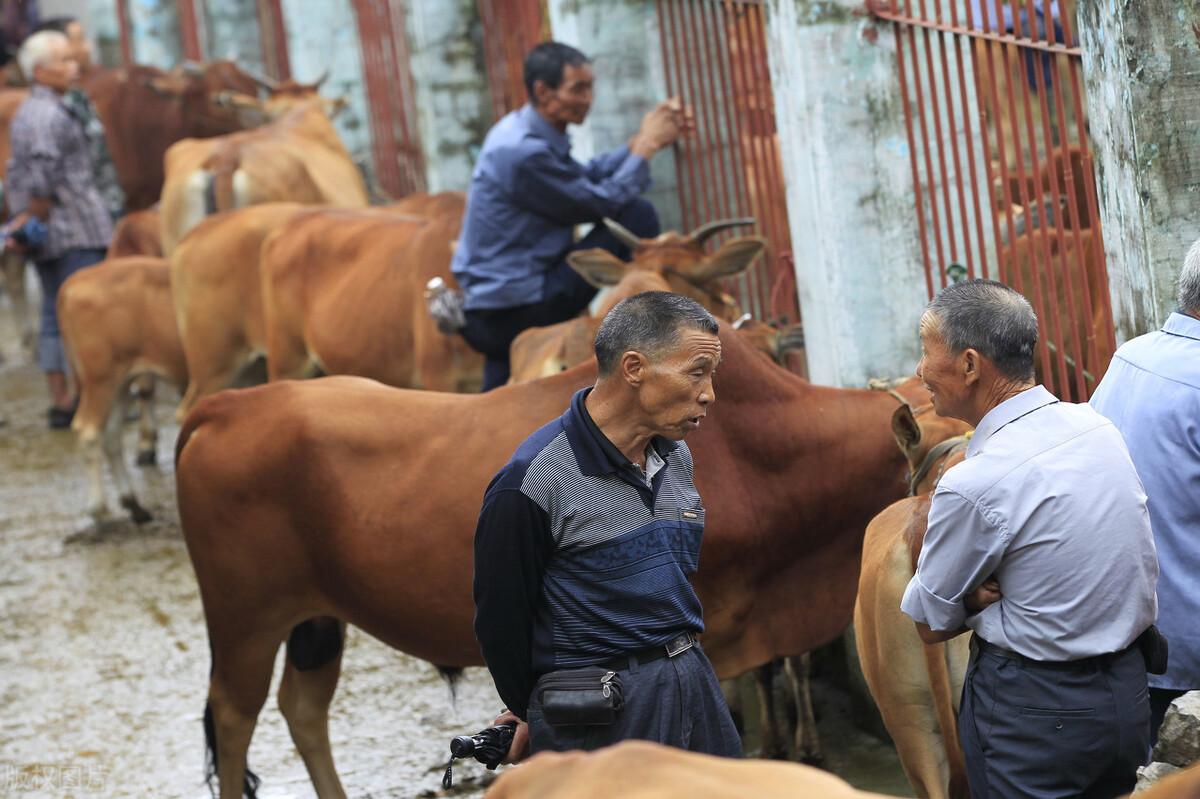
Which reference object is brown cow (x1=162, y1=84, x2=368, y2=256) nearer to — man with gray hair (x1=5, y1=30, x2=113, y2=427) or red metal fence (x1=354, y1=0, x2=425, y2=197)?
man with gray hair (x1=5, y1=30, x2=113, y2=427)

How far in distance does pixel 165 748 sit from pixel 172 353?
4658mm

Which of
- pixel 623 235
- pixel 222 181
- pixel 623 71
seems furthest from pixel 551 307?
pixel 222 181

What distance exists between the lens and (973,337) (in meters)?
3.32

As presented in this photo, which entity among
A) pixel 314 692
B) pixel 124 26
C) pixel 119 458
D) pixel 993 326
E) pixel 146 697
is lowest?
pixel 146 697

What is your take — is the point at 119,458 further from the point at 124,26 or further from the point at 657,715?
the point at 124,26

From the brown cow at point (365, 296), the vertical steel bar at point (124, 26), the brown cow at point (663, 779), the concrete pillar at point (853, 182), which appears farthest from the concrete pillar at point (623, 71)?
the vertical steel bar at point (124, 26)

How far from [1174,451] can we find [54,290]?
1089 centimetres

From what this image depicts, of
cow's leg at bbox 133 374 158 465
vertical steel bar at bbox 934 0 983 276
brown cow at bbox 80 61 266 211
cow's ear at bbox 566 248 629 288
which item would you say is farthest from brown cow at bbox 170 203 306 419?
brown cow at bbox 80 61 266 211

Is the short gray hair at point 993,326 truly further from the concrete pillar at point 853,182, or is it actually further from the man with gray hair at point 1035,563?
the concrete pillar at point 853,182

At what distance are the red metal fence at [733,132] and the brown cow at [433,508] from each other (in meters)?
1.96

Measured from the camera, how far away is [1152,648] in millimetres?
3389

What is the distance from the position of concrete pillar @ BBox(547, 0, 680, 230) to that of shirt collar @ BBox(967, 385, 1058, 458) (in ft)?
16.7

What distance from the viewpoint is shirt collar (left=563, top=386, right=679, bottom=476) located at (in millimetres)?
3539

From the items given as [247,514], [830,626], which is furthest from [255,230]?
[830,626]
